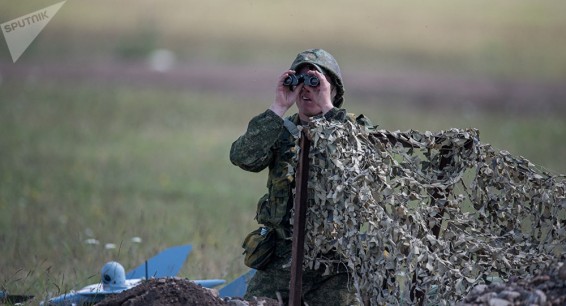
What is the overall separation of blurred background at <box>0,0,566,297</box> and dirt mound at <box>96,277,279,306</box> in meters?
1.69

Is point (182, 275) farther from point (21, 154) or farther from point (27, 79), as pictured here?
point (27, 79)

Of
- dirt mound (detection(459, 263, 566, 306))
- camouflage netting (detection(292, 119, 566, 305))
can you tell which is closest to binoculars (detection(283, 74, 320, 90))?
camouflage netting (detection(292, 119, 566, 305))

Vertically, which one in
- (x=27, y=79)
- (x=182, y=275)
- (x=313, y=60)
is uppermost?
(x=27, y=79)

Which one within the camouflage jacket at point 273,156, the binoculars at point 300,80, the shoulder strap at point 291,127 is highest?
the binoculars at point 300,80

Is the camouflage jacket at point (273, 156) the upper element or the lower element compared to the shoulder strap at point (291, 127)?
lower

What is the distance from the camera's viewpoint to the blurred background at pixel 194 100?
10953 mm

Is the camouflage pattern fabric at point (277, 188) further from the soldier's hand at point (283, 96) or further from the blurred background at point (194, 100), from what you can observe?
the blurred background at point (194, 100)

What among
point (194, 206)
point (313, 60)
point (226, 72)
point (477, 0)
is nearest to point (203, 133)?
point (194, 206)

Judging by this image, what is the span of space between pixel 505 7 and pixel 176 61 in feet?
38.4

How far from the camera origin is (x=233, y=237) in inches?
437

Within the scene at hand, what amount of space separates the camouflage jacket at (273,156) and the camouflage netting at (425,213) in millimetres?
423

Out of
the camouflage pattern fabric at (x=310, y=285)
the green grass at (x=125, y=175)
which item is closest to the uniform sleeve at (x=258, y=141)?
the camouflage pattern fabric at (x=310, y=285)

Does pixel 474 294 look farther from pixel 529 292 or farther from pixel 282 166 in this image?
pixel 282 166

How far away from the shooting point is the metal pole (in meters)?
5.84
